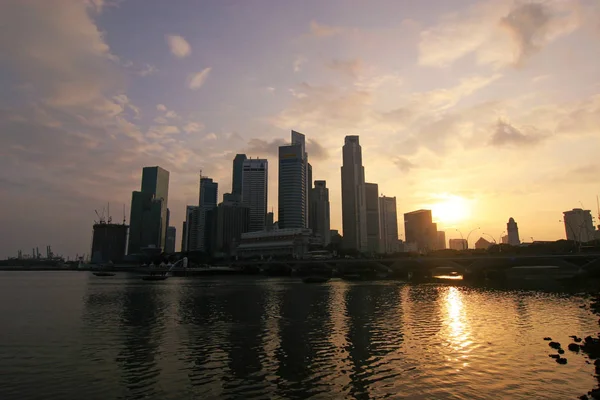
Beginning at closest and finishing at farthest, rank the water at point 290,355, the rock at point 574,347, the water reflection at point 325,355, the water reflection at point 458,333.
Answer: the water at point 290,355
the water reflection at point 325,355
the water reflection at point 458,333
the rock at point 574,347

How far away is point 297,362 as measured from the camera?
30438 mm

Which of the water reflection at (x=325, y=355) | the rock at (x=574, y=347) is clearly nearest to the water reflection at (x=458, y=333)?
the water reflection at (x=325, y=355)

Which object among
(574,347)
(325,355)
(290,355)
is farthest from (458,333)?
(290,355)

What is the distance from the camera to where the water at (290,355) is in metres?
24.2

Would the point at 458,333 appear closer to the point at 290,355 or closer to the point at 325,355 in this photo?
the point at 325,355

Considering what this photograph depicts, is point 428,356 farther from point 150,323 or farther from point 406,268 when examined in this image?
point 406,268

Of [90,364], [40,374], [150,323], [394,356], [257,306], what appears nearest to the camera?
[40,374]

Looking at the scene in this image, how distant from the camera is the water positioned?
24203 millimetres

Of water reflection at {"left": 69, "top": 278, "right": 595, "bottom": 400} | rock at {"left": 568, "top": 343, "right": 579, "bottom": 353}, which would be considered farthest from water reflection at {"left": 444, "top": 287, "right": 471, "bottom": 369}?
rock at {"left": 568, "top": 343, "right": 579, "bottom": 353}

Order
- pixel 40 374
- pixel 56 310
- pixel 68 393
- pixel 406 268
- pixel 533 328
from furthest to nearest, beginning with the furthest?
1. pixel 406 268
2. pixel 56 310
3. pixel 533 328
4. pixel 40 374
5. pixel 68 393

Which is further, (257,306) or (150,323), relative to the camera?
(257,306)

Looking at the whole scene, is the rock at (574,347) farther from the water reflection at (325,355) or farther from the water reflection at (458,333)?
the water reflection at (458,333)

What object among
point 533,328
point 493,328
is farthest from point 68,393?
point 533,328

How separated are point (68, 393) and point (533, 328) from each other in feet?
162
